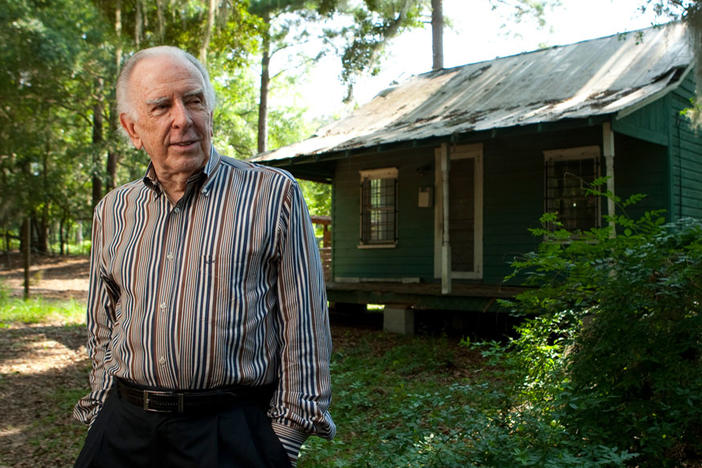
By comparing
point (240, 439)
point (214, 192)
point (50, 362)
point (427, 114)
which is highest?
point (427, 114)

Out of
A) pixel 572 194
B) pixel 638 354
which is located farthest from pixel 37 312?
pixel 638 354

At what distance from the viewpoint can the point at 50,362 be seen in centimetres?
873

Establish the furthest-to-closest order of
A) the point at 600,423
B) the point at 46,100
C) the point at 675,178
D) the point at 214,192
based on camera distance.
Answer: the point at 46,100 < the point at 675,178 < the point at 600,423 < the point at 214,192

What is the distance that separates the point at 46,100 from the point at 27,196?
2.28 m

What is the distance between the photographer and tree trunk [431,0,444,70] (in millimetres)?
18781

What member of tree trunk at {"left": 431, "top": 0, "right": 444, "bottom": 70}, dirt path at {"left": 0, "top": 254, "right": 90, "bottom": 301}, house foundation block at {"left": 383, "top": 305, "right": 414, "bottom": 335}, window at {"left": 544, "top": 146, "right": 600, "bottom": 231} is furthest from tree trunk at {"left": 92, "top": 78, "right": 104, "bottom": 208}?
window at {"left": 544, "top": 146, "right": 600, "bottom": 231}

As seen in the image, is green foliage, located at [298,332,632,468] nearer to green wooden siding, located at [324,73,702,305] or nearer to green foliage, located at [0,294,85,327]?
green wooden siding, located at [324,73,702,305]

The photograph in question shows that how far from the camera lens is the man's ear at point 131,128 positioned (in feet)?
6.24

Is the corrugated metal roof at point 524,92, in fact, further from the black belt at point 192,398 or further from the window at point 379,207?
the black belt at point 192,398

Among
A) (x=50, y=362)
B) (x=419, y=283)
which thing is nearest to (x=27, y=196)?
(x=50, y=362)

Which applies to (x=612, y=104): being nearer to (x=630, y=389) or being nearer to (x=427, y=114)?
(x=427, y=114)

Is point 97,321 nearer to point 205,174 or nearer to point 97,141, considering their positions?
point 205,174

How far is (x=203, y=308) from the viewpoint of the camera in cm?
163

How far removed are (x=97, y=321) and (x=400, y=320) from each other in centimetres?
915
